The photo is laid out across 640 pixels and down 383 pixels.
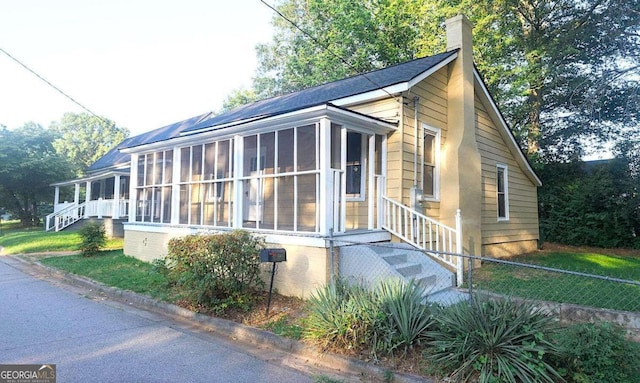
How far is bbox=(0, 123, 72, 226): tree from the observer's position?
2617cm

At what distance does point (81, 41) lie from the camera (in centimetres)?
986

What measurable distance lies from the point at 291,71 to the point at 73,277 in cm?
2048

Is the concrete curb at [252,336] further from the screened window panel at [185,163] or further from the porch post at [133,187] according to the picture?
the screened window panel at [185,163]

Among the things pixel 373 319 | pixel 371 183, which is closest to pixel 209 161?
pixel 371 183

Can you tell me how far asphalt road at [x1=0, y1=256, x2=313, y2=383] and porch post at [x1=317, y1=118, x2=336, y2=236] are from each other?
94.7 inches

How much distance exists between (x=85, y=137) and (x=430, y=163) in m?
58.9

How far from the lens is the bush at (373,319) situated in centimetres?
403

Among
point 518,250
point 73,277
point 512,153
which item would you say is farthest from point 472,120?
point 73,277

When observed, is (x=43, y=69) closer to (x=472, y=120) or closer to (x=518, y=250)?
(x=472, y=120)

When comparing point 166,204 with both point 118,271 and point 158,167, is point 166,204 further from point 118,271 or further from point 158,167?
point 118,271

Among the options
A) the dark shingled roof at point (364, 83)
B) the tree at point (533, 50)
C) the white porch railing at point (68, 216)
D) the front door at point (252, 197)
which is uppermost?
the tree at point (533, 50)

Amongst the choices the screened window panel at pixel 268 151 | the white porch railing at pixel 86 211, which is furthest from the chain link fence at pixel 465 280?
the white porch railing at pixel 86 211

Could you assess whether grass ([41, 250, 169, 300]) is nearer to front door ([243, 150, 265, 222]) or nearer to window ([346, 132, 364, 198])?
front door ([243, 150, 265, 222])

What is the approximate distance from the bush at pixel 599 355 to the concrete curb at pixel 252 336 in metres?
1.21
